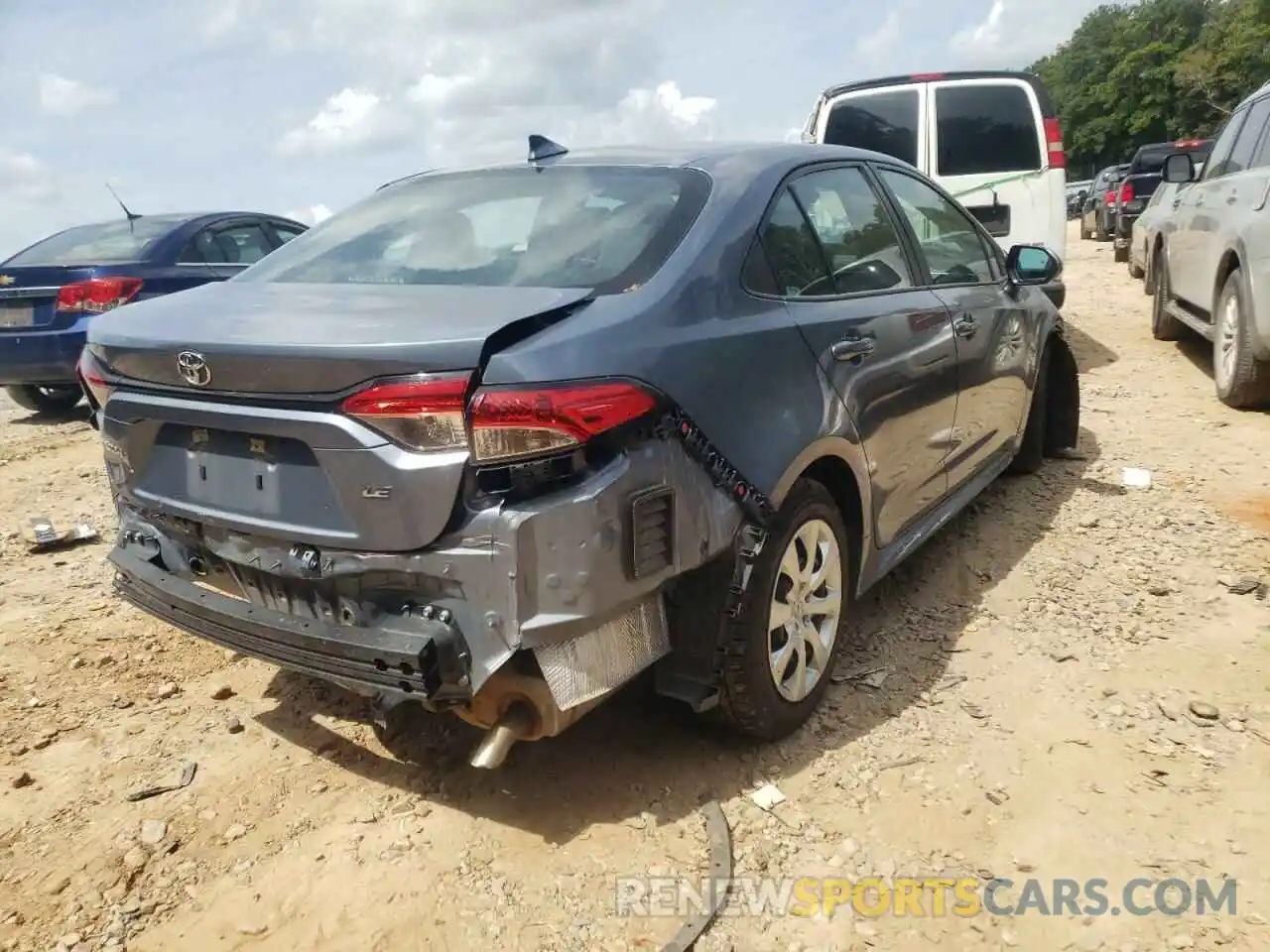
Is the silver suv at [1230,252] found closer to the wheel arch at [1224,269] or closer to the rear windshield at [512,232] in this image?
the wheel arch at [1224,269]

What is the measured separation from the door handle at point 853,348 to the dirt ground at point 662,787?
1067 millimetres

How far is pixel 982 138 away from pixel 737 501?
19.3ft

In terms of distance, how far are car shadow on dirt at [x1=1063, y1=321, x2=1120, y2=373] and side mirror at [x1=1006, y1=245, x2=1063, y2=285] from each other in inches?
126

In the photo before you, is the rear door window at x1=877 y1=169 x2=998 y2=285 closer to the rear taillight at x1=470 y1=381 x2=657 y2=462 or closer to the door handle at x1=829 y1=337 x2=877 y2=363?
the door handle at x1=829 y1=337 x2=877 y2=363

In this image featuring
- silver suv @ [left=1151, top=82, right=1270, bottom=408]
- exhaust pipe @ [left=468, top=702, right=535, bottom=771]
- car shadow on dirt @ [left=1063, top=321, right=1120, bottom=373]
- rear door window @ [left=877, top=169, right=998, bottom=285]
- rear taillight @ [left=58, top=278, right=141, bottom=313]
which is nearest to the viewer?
exhaust pipe @ [left=468, top=702, right=535, bottom=771]

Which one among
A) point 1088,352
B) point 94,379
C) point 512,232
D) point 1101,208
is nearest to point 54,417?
point 94,379

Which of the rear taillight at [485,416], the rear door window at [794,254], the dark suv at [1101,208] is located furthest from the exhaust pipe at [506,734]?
the dark suv at [1101,208]

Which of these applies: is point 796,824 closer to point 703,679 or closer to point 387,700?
point 703,679

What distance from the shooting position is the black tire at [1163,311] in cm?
818

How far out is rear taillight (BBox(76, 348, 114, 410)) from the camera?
2686mm

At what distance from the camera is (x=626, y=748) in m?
2.90

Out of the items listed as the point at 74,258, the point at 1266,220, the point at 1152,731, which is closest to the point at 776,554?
the point at 1152,731

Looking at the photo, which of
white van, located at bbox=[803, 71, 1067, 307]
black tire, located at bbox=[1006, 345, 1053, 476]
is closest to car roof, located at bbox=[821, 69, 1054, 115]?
white van, located at bbox=[803, 71, 1067, 307]

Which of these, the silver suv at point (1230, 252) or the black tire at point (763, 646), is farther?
the silver suv at point (1230, 252)
